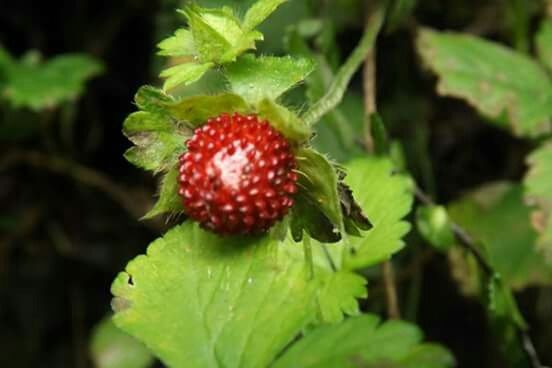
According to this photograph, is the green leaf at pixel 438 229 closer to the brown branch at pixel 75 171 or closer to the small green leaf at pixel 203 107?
the small green leaf at pixel 203 107

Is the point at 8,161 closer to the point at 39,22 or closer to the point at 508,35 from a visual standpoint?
the point at 39,22

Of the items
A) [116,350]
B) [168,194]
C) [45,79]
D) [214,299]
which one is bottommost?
[116,350]

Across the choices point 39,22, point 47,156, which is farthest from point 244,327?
point 39,22

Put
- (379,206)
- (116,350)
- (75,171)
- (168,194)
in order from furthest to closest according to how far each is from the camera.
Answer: (75,171) → (116,350) → (379,206) → (168,194)

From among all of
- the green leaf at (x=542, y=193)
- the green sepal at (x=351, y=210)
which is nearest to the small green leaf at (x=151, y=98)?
the green sepal at (x=351, y=210)

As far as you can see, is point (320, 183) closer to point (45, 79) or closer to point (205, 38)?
point (205, 38)

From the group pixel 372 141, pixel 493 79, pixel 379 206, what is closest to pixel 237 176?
pixel 379 206

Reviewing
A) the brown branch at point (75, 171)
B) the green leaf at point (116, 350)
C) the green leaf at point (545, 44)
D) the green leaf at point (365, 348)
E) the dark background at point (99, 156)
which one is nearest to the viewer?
the green leaf at point (365, 348)
